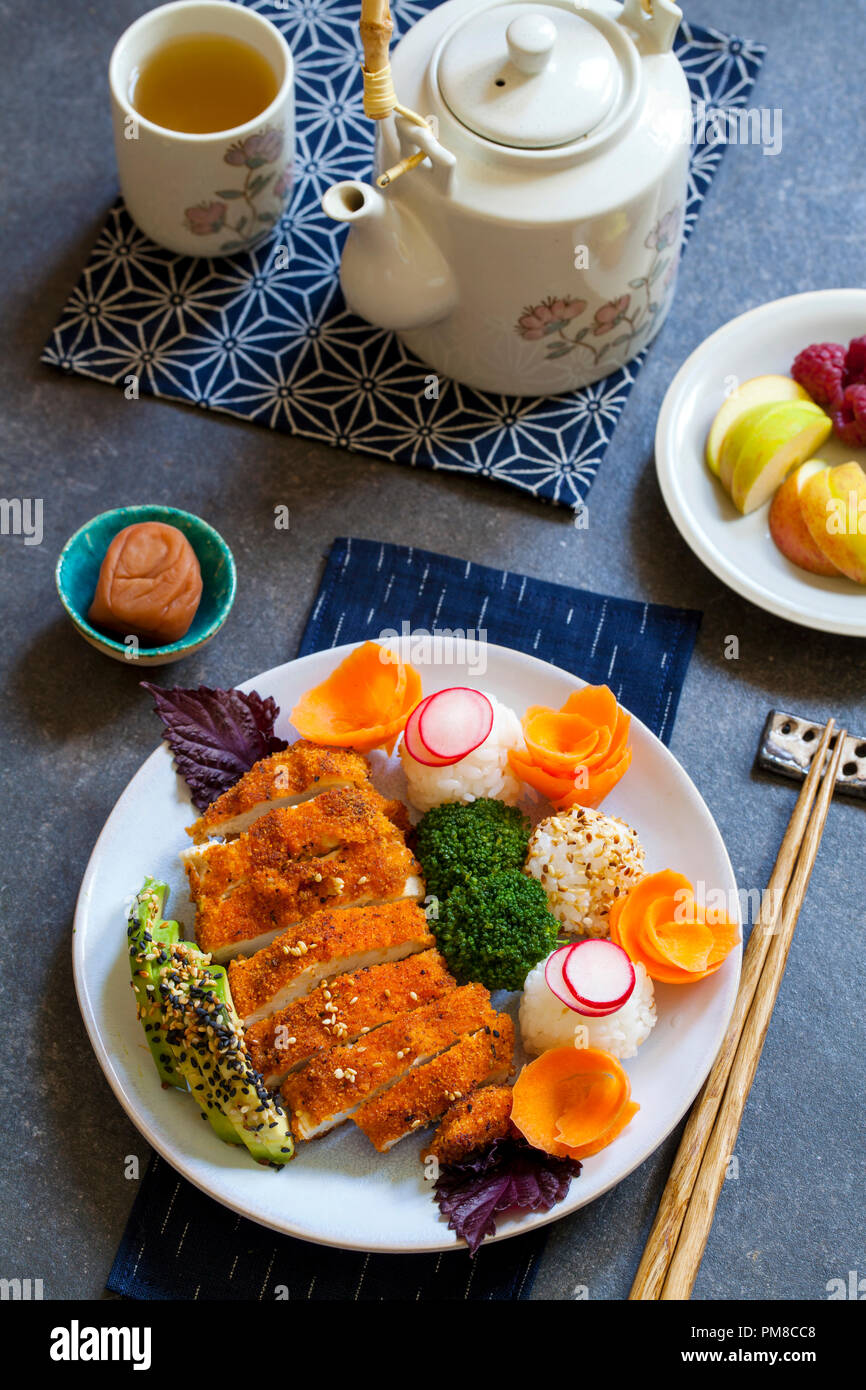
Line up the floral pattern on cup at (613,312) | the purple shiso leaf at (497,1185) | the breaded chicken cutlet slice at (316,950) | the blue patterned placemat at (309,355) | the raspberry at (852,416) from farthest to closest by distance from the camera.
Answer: the blue patterned placemat at (309,355) → the raspberry at (852,416) → the floral pattern on cup at (613,312) → the breaded chicken cutlet slice at (316,950) → the purple shiso leaf at (497,1185)

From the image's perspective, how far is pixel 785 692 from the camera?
253 cm

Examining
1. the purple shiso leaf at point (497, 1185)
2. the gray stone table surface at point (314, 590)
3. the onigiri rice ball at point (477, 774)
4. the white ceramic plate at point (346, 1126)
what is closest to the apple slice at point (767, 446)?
the gray stone table surface at point (314, 590)

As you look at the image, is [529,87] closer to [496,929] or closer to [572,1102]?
[496,929]

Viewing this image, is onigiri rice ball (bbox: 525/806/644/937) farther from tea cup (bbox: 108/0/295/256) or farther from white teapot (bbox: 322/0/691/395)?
tea cup (bbox: 108/0/295/256)


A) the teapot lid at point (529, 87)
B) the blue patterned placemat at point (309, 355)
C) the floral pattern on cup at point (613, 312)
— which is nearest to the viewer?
the teapot lid at point (529, 87)

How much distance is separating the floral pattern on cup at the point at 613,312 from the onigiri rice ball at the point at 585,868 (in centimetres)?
95

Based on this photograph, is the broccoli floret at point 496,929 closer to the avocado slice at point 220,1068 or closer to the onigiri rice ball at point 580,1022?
the onigiri rice ball at point 580,1022

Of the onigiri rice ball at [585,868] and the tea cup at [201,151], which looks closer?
the onigiri rice ball at [585,868]

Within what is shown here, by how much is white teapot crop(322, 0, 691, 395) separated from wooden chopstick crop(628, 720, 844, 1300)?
1.07 meters

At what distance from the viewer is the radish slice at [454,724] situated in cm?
218

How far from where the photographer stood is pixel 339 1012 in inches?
81.4

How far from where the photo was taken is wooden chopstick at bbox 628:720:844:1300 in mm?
2123

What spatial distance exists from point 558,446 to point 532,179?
59 cm

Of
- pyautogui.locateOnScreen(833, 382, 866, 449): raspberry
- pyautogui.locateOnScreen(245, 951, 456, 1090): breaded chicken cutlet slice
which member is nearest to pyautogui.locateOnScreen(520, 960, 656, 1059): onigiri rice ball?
pyautogui.locateOnScreen(245, 951, 456, 1090): breaded chicken cutlet slice
